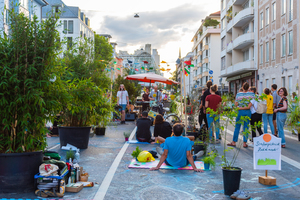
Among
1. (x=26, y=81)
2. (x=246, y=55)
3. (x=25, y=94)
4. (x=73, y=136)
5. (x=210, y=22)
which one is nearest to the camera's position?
(x=26, y=81)

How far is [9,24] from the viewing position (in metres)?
5.66

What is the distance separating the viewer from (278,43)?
3081cm

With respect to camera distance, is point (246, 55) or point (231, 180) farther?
point (246, 55)

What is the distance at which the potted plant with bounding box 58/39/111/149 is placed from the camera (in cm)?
802

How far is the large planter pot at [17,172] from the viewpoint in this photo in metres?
5.33

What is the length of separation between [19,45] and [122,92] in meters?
12.5

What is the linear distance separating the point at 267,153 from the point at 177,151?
1.98 meters

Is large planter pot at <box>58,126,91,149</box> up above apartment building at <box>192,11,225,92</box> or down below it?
below

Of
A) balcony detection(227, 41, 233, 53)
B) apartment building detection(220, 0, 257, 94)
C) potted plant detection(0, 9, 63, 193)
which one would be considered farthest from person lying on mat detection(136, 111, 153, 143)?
balcony detection(227, 41, 233, 53)

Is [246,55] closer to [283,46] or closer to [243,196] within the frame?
[283,46]

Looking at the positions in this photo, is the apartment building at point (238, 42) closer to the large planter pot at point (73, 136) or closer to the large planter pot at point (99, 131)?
the large planter pot at point (99, 131)

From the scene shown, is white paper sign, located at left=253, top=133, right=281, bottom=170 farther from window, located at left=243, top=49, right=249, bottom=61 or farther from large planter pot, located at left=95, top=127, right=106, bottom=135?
window, located at left=243, top=49, right=249, bottom=61

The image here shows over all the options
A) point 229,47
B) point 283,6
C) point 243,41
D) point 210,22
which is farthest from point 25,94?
point 210,22

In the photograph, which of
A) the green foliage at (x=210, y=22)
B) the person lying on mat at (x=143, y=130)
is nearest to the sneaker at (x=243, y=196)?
the person lying on mat at (x=143, y=130)
